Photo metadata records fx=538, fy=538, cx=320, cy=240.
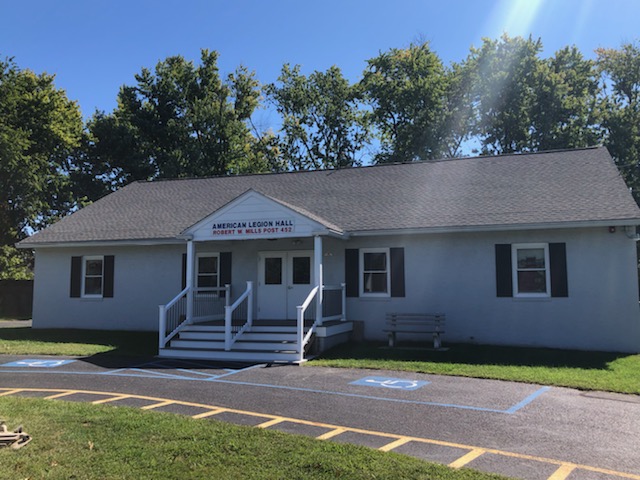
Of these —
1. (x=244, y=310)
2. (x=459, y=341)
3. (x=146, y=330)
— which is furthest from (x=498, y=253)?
(x=146, y=330)

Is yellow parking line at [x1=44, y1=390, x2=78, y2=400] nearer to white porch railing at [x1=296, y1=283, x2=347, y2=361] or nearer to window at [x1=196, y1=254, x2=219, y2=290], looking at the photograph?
white porch railing at [x1=296, y1=283, x2=347, y2=361]

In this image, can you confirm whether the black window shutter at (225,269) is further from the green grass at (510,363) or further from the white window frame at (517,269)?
the white window frame at (517,269)

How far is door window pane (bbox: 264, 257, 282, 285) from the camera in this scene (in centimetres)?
1591

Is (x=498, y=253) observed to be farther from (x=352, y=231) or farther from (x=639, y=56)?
(x=639, y=56)

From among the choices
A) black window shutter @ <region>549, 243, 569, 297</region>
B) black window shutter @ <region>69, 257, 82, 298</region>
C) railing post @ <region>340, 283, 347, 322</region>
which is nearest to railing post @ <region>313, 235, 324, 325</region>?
railing post @ <region>340, 283, 347, 322</region>

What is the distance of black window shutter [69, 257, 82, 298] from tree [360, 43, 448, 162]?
23.2 m

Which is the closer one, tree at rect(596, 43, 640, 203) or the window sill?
the window sill

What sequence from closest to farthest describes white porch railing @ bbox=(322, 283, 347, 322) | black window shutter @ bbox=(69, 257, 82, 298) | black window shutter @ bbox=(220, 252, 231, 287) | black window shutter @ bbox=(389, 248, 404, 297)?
white porch railing @ bbox=(322, 283, 347, 322) → black window shutter @ bbox=(389, 248, 404, 297) → black window shutter @ bbox=(220, 252, 231, 287) → black window shutter @ bbox=(69, 257, 82, 298)

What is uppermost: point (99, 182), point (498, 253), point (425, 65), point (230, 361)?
point (425, 65)

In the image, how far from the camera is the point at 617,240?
13203 millimetres

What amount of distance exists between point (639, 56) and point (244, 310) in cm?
3479

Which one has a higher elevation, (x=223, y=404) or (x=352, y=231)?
(x=352, y=231)

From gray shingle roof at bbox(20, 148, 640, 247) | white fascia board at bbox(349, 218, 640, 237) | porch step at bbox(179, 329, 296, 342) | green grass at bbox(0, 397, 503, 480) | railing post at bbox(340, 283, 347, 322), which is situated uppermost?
gray shingle roof at bbox(20, 148, 640, 247)

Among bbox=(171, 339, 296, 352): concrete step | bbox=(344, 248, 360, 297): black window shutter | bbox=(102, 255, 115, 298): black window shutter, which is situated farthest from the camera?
bbox=(102, 255, 115, 298): black window shutter
